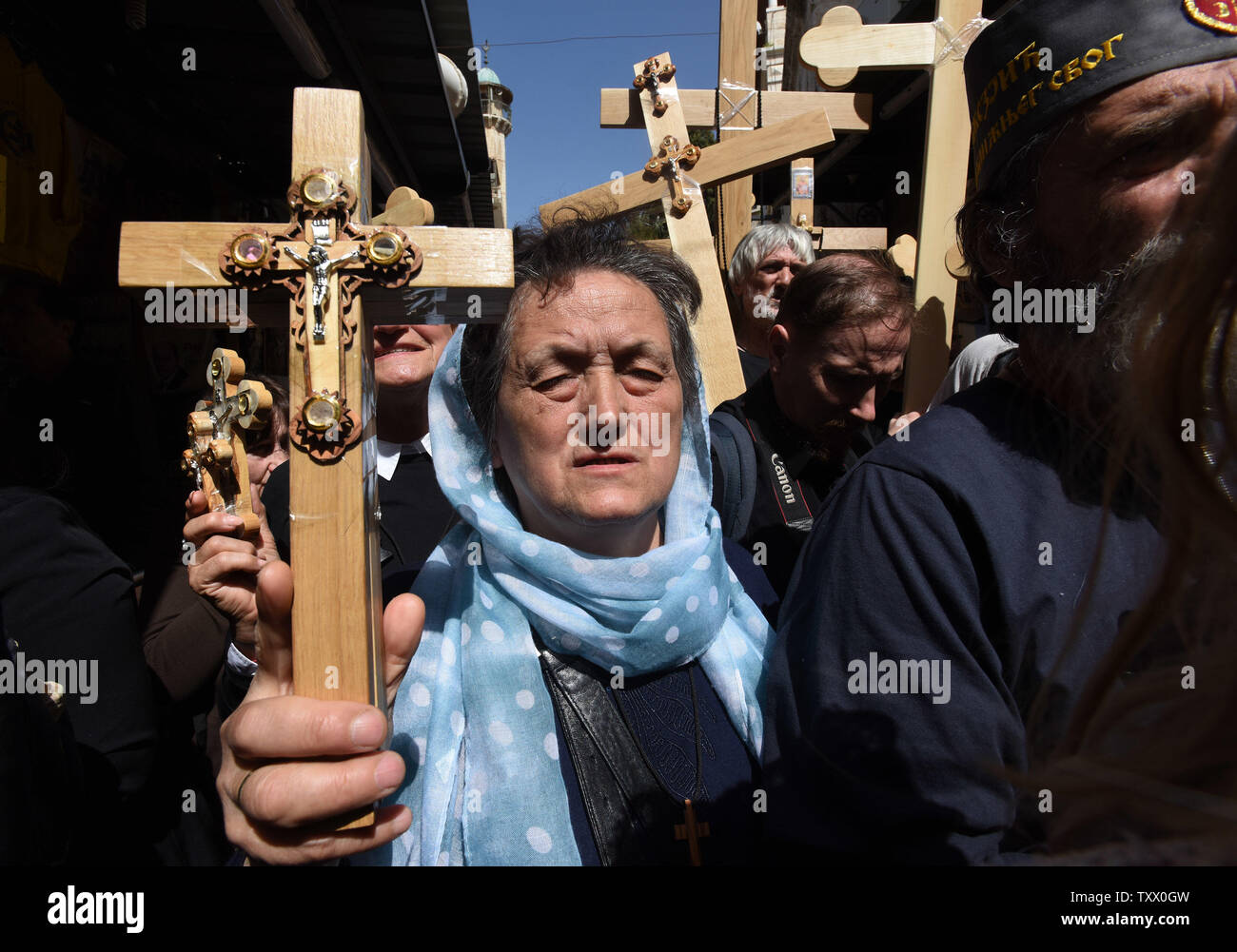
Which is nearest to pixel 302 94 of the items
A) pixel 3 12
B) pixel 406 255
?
pixel 406 255

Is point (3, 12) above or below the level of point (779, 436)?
above

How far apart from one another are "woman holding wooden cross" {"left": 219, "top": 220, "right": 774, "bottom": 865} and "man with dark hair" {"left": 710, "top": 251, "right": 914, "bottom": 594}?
617 mm

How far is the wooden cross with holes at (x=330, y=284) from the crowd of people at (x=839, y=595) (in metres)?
0.07

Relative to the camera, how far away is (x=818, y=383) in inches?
93.6

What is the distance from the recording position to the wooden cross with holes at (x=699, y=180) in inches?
103

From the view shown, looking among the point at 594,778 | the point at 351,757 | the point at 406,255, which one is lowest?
the point at 594,778

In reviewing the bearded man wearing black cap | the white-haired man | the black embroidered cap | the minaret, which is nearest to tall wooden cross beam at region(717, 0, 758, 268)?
the white-haired man

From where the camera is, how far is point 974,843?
3.14 ft

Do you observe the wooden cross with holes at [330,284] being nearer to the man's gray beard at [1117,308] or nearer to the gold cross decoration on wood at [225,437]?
the gold cross decoration on wood at [225,437]

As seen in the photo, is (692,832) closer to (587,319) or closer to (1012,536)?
(1012,536)

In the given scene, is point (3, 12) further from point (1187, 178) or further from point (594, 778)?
point (1187, 178)

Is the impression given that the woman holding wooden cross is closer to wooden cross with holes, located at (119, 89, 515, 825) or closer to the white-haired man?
wooden cross with holes, located at (119, 89, 515, 825)

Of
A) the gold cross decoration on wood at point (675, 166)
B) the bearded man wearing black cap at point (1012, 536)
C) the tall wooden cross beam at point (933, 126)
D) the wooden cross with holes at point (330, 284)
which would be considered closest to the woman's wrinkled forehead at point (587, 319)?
the wooden cross with holes at point (330, 284)

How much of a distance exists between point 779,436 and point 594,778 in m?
1.36
